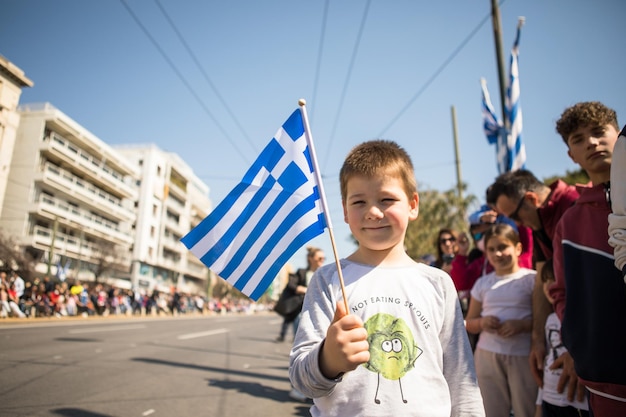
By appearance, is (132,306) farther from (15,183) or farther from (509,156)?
(509,156)

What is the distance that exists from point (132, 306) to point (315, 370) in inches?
1465

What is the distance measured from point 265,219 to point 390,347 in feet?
2.82

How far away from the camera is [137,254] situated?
54312 millimetres

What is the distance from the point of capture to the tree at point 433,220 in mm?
16250

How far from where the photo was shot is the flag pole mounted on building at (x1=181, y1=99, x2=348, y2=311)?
1974 millimetres

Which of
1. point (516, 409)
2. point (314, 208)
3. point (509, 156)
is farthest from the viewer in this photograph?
point (509, 156)

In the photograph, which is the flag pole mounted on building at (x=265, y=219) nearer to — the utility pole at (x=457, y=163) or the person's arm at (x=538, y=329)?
the person's arm at (x=538, y=329)

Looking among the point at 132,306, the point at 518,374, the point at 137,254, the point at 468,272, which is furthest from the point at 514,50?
the point at 137,254

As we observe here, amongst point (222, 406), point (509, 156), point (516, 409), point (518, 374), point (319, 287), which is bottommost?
point (222, 406)

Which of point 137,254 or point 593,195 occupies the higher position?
point 137,254

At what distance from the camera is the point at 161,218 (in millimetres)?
60312

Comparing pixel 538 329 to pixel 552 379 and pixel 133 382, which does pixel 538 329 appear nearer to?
pixel 552 379

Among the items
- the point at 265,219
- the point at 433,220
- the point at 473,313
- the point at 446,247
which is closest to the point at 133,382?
the point at 446,247

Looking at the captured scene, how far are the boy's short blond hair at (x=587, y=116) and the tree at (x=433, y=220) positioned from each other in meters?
14.0
